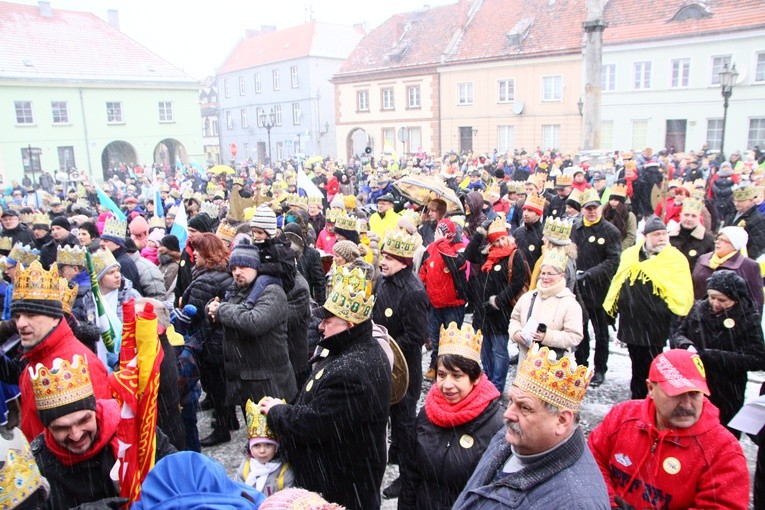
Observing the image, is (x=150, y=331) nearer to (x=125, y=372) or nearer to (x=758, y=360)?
(x=125, y=372)

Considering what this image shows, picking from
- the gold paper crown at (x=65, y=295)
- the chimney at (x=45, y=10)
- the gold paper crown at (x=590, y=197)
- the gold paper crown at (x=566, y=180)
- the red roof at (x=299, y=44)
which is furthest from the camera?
the red roof at (x=299, y=44)

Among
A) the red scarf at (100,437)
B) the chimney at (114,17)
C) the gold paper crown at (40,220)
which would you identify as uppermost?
the chimney at (114,17)

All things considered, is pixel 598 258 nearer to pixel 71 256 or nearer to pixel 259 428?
pixel 259 428

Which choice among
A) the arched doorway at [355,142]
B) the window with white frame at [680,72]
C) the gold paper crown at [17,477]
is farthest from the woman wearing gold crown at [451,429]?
the arched doorway at [355,142]

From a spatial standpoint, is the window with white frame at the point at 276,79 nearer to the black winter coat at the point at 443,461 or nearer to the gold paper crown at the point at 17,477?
the black winter coat at the point at 443,461

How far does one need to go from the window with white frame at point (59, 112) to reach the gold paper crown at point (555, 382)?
4280 cm

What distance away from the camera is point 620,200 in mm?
8172

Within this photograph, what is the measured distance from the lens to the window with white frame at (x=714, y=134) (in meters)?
29.1

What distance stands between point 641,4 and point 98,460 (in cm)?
3625

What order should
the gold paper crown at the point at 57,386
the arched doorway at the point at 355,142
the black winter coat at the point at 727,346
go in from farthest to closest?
the arched doorway at the point at 355,142, the black winter coat at the point at 727,346, the gold paper crown at the point at 57,386

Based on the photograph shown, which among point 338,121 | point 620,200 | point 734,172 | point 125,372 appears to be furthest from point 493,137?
point 125,372

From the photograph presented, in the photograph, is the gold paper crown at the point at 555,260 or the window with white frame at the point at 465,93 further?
the window with white frame at the point at 465,93

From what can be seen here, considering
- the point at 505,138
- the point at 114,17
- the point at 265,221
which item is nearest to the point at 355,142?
the point at 505,138

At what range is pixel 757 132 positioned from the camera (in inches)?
1097
